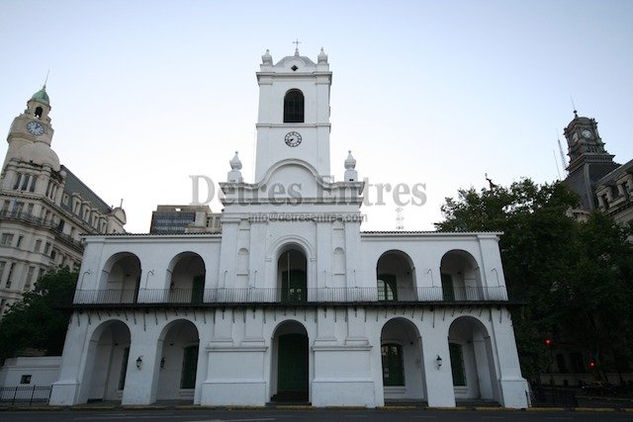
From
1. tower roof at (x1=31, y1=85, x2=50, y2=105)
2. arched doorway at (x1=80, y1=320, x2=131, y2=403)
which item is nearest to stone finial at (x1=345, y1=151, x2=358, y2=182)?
arched doorway at (x1=80, y1=320, x2=131, y2=403)

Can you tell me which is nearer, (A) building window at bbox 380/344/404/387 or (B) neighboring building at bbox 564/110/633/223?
(A) building window at bbox 380/344/404/387

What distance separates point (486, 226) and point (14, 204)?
42.6 m

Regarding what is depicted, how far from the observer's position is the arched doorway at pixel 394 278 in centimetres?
2450

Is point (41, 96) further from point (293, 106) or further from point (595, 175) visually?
point (595, 175)

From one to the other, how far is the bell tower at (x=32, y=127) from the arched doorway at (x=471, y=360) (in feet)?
153

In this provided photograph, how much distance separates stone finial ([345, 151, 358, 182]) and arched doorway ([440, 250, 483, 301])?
7105mm

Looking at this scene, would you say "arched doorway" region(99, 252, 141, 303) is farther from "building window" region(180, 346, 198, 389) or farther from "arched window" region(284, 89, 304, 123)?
"arched window" region(284, 89, 304, 123)

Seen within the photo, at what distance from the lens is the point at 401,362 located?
2322 cm

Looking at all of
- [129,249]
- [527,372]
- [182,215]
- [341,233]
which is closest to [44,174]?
[129,249]

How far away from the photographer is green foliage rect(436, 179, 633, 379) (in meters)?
25.8

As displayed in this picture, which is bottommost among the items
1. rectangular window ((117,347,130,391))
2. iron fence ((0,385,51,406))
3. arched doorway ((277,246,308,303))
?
iron fence ((0,385,51,406))

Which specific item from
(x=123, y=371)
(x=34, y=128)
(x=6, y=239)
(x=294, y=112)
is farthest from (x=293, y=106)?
(x=34, y=128)

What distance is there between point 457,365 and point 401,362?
329 centimetres

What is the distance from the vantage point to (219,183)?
24219 millimetres
